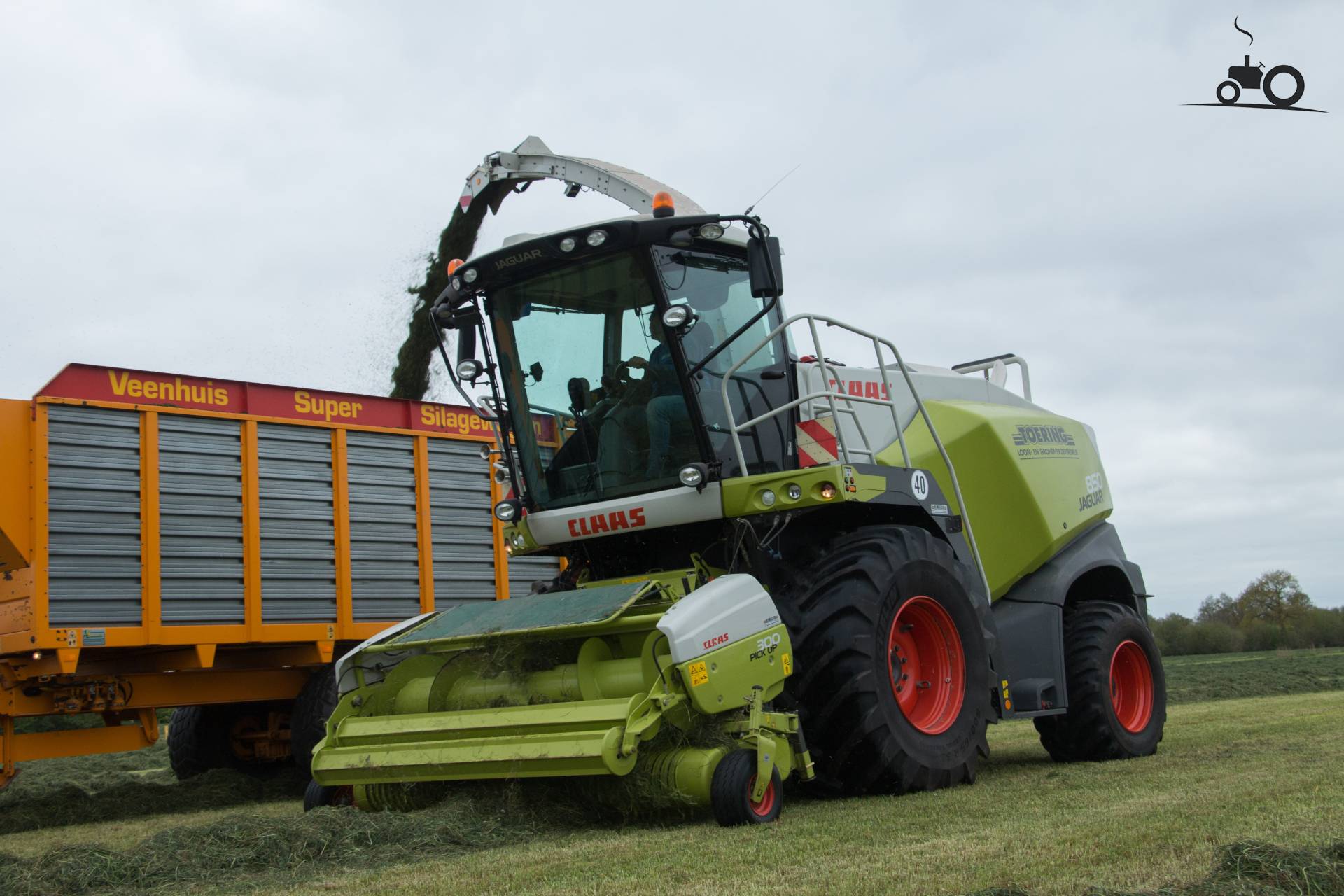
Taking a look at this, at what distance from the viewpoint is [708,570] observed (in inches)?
273

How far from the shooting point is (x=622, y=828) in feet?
18.6

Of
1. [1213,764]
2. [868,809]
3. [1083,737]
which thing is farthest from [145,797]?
[1213,764]

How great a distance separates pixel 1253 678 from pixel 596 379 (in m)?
13.2

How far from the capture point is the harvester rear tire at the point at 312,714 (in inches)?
385

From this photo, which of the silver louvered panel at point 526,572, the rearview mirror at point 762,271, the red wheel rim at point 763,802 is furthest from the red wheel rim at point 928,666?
the silver louvered panel at point 526,572

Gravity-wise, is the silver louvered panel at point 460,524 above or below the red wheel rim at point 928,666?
above

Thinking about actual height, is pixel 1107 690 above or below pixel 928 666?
below

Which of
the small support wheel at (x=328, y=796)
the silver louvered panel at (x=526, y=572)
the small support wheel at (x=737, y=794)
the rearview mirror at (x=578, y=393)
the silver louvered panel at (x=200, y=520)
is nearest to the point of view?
the small support wheel at (x=737, y=794)

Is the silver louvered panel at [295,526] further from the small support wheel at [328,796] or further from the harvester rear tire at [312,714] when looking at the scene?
the small support wheel at [328,796]

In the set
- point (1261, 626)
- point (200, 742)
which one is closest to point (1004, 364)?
point (200, 742)

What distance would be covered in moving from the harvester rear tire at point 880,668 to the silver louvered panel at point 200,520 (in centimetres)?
460

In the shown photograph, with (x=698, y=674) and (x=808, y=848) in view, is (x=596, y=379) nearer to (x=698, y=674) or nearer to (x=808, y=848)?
(x=698, y=674)

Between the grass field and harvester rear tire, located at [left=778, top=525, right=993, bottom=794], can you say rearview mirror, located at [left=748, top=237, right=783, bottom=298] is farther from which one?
the grass field

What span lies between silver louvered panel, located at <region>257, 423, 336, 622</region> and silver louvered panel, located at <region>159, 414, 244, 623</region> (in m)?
0.21
